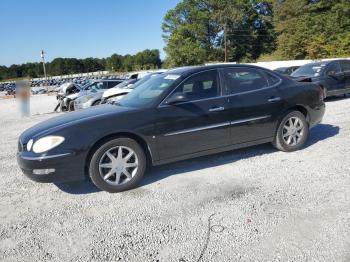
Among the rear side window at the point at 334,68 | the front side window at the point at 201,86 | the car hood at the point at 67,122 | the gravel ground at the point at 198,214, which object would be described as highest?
the rear side window at the point at 334,68

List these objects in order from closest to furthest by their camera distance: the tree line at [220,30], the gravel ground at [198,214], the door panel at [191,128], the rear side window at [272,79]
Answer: the gravel ground at [198,214] < the door panel at [191,128] < the rear side window at [272,79] < the tree line at [220,30]

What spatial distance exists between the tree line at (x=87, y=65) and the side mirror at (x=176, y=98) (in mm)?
85170

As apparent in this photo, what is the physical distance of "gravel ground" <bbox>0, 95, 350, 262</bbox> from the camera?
2.84 metres

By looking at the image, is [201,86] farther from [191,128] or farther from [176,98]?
[191,128]

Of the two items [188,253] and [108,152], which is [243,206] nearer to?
[188,253]

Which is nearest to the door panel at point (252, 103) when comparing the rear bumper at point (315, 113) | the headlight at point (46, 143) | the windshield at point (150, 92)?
the rear bumper at point (315, 113)

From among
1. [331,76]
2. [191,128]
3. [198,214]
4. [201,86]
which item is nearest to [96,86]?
[331,76]

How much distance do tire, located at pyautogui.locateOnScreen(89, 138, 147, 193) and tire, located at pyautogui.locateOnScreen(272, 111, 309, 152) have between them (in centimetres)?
241

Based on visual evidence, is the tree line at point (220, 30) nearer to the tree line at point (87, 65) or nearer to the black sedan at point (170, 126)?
the tree line at point (87, 65)

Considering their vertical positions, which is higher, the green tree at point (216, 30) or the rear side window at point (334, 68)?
the green tree at point (216, 30)

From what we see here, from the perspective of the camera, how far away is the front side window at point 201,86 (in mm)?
4613

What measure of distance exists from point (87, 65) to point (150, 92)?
408ft

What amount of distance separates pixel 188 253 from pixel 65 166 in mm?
1934

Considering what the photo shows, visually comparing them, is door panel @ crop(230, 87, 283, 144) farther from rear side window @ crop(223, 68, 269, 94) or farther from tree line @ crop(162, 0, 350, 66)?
tree line @ crop(162, 0, 350, 66)
